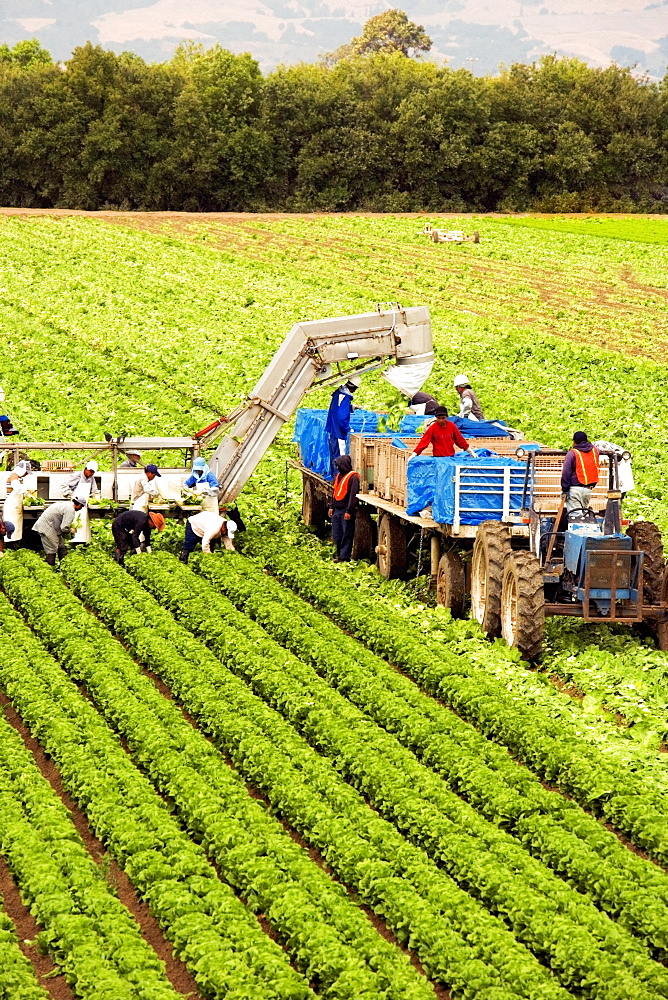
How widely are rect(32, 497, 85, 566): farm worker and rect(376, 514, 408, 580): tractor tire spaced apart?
4.93m

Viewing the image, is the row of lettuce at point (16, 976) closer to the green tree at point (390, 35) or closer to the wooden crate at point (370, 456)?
the wooden crate at point (370, 456)

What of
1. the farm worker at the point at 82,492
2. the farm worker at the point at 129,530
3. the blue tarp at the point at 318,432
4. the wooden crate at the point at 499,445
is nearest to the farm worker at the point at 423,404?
the blue tarp at the point at 318,432

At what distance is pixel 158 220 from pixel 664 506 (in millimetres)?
Answer: 38209

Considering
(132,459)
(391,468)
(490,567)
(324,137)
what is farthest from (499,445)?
(324,137)

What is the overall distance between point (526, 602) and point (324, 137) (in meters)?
59.2

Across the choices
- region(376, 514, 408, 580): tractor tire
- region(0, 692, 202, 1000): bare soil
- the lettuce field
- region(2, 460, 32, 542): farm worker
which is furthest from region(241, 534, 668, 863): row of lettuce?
region(2, 460, 32, 542): farm worker

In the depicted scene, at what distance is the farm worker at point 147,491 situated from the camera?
22594mm

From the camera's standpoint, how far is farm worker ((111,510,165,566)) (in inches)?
→ 874

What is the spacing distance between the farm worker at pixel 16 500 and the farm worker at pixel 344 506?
499cm

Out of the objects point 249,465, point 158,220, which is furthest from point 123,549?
point 158,220

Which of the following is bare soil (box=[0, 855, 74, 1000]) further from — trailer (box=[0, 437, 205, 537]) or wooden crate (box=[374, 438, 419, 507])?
trailer (box=[0, 437, 205, 537])

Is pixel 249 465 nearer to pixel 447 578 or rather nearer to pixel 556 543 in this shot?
pixel 447 578

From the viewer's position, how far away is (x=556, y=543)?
57.8ft

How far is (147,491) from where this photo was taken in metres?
22.7
